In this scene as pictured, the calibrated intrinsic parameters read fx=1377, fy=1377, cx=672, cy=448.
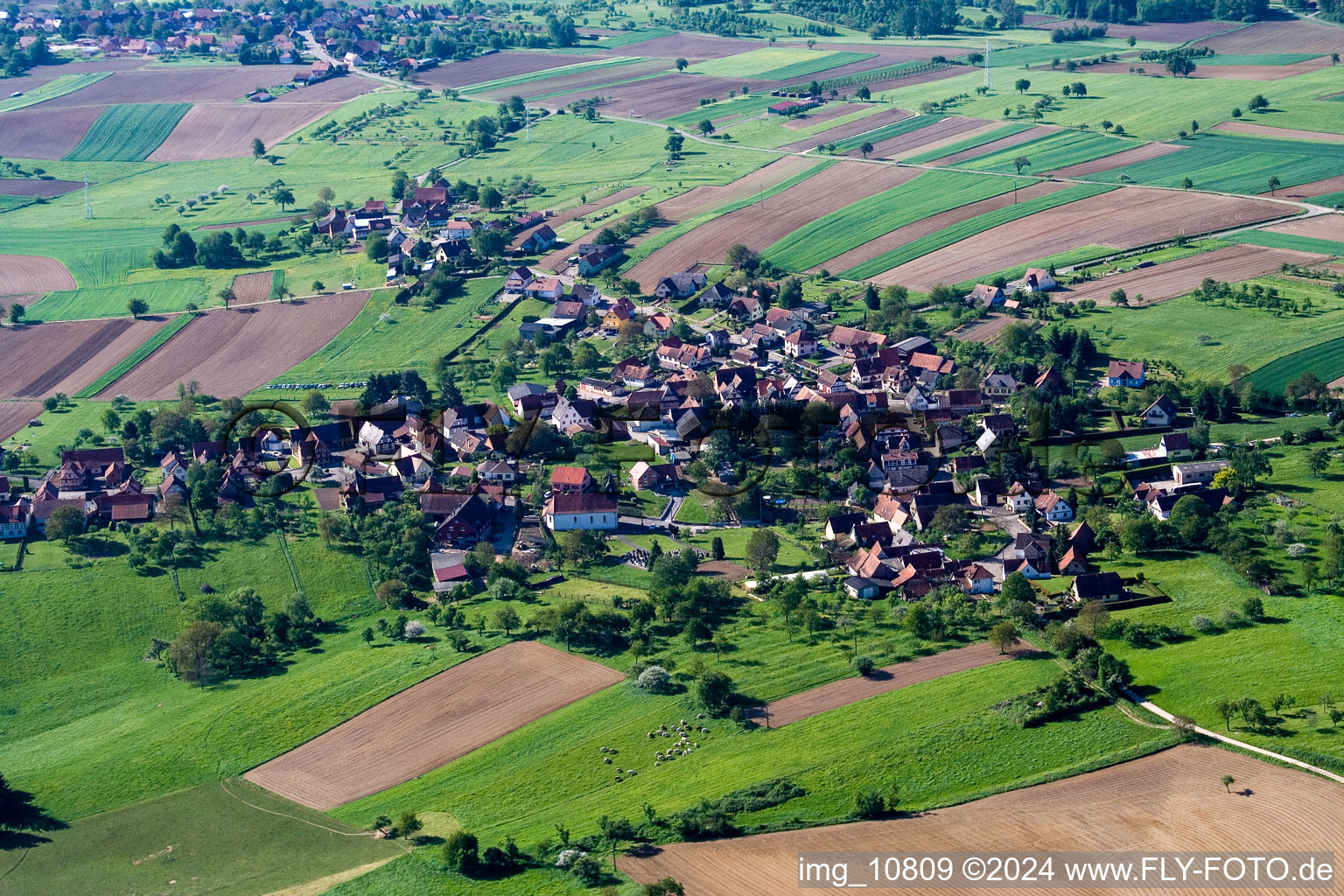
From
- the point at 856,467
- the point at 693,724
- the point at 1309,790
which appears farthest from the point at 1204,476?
the point at 693,724

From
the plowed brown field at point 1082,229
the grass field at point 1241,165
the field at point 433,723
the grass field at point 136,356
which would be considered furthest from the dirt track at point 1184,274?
the grass field at point 136,356

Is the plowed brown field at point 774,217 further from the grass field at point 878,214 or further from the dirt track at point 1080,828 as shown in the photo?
the dirt track at point 1080,828

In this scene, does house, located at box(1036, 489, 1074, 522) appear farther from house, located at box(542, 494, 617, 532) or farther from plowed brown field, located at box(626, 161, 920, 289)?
plowed brown field, located at box(626, 161, 920, 289)

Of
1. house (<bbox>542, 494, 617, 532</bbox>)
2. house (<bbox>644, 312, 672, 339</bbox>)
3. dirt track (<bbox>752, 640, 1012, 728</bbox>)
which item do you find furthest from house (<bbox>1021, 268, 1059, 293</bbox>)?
dirt track (<bbox>752, 640, 1012, 728</bbox>)

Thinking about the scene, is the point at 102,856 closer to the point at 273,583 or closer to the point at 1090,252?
the point at 273,583

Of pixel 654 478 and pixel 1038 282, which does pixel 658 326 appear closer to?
pixel 654 478

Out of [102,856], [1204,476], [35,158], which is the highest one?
[35,158]

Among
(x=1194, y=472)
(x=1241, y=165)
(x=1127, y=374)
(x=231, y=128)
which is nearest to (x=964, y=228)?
(x=1241, y=165)
